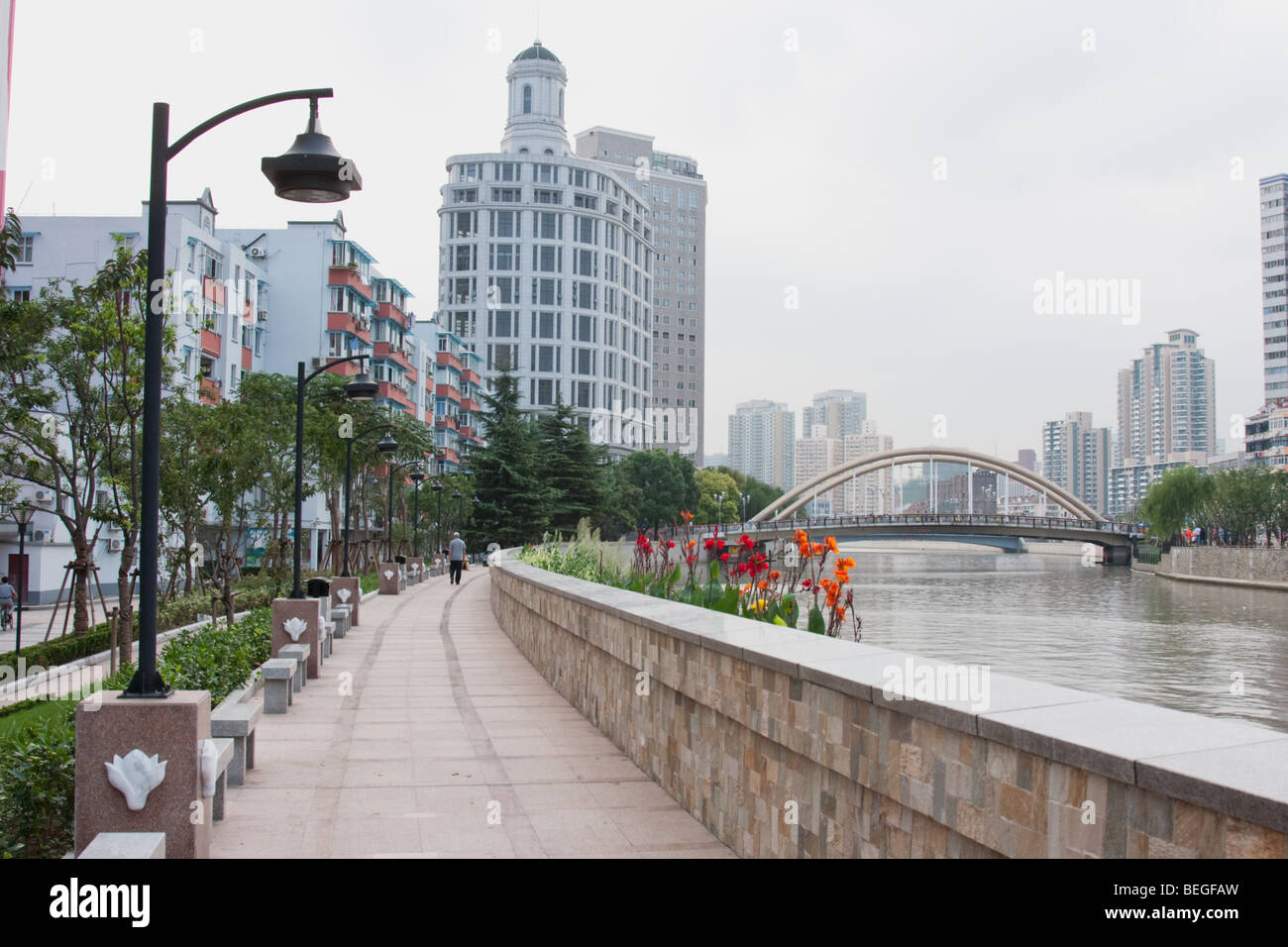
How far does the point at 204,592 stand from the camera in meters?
28.6

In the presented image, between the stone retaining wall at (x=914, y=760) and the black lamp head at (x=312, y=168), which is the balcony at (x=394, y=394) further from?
the stone retaining wall at (x=914, y=760)

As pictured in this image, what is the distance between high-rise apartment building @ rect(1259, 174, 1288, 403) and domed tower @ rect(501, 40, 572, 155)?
74231 millimetres

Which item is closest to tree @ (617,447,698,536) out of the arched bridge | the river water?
the arched bridge

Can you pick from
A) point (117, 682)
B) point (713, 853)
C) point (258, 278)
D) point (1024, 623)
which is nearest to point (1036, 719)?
point (713, 853)

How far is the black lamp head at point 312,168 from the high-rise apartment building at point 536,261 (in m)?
Result: 98.5

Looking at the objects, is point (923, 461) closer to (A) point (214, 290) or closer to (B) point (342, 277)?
(B) point (342, 277)

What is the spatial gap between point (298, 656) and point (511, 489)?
1543 inches

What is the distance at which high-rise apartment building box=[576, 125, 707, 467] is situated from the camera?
15662cm

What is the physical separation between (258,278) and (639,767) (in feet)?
157

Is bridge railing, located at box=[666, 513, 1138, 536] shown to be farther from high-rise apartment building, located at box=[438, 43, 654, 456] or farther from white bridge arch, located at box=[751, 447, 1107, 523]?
high-rise apartment building, located at box=[438, 43, 654, 456]

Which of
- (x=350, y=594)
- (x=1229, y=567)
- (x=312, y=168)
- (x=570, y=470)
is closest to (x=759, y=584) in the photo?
(x=312, y=168)

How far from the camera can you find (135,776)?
15.5 feet

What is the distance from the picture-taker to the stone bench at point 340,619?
1683cm
